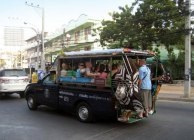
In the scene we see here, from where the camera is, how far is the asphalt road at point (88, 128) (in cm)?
823

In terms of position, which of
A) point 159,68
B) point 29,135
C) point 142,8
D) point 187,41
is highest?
point 142,8

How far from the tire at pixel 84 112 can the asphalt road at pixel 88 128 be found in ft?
0.64

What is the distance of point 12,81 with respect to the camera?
56.7 ft

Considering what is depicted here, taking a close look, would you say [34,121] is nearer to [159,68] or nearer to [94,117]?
[94,117]

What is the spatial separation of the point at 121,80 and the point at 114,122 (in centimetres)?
177

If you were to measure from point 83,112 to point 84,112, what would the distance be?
0.05m

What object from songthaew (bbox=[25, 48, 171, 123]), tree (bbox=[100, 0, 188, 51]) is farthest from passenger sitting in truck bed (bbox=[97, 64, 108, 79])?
tree (bbox=[100, 0, 188, 51])

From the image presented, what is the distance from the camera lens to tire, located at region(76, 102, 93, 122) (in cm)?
997

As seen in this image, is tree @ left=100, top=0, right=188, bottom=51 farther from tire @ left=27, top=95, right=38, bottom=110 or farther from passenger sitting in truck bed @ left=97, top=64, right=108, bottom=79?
passenger sitting in truck bed @ left=97, top=64, right=108, bottom=79

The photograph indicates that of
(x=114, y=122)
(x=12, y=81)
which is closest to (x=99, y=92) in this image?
(x=114, y=122)

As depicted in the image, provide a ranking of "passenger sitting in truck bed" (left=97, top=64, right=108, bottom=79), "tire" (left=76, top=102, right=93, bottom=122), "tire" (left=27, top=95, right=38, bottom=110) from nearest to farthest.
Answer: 1. "passenger sitting in truck bed" (left=97, top=64, right=108, bottom=79)
2. "tire" (left=76, top=102, right=93, bottom=122)
3. "tire" (left=27, top=95, right=38, bottom=110)

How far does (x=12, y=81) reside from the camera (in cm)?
1730

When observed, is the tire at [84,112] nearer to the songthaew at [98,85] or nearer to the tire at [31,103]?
the songthaew at [98,85]

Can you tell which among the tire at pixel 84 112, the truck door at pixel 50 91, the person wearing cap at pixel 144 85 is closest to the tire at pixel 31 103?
the truck door at pixel 50 91
